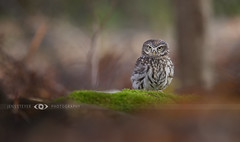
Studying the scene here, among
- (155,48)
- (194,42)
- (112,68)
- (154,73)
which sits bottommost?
(154,73)

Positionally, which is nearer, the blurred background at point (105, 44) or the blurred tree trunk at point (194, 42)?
the blurred background at point (105, 44)

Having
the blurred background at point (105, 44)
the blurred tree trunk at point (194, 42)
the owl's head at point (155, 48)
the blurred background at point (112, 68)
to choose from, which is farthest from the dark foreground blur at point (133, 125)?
the blurred tree trunk at point (194, 42)

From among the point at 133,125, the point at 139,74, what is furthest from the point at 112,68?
the point at 133,125

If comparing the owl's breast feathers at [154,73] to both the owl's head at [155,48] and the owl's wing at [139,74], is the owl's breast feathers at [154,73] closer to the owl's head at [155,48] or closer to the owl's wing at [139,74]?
the owl's wing at [139,74]

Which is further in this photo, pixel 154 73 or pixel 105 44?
pixel 105 44

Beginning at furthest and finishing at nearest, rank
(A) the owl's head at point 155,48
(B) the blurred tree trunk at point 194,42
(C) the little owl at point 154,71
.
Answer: (B) the blurred tree trunk at point 194,42
(C) the little owl at point 154,71
(A) the owl's head at point 155,48

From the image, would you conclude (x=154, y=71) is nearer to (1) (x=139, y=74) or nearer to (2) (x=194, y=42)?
(1) (x=139, y=74)

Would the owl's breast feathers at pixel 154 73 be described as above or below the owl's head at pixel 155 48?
below
